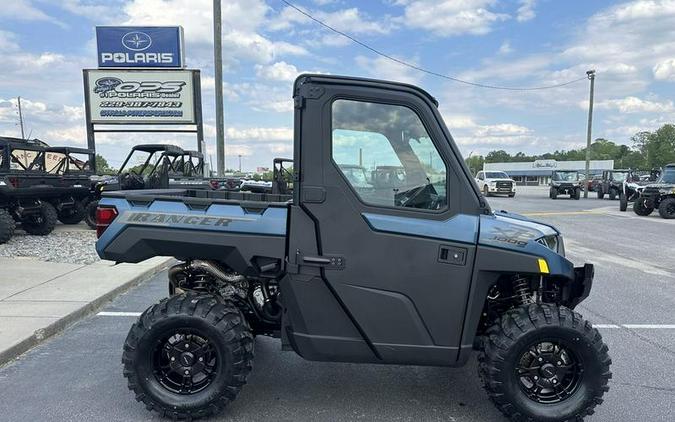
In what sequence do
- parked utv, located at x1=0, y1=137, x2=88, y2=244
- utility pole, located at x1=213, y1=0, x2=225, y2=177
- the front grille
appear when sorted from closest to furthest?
parked utv, located at x1=0, y1=137, x2=88, y2=244
utility pole, located at x1=213, y1=0, x2=225, y2=177
the front grille

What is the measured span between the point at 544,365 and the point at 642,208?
60.6ft

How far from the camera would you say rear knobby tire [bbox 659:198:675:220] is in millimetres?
17109

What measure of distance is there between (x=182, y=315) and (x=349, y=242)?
3.94 feet

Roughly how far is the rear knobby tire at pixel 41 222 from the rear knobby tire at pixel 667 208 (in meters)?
19.4

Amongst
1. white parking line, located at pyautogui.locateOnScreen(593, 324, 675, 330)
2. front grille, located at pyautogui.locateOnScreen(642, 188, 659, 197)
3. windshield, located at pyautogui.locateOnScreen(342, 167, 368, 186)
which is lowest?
white parking line, located at pyautogui.locateOnScreen(593, 324, 675, 330)

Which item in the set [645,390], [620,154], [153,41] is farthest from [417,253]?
[620,154]

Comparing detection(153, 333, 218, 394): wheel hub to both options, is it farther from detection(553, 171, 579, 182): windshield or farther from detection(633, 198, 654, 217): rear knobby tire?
detection(553, 171, 579, 182): windshield

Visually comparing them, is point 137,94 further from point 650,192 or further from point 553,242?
point 650,192

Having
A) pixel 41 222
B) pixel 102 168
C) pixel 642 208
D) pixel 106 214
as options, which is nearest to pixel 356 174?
pixel 106 214

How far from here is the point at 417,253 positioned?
2.97 meters

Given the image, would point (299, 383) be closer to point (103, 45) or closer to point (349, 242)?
point (349, 242)

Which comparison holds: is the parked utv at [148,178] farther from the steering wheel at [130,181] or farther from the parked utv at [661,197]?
the parked utv at [661,197]

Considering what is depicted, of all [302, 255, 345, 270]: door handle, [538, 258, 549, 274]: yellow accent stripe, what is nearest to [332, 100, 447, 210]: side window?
[302, 255, 345, 270]: door handle

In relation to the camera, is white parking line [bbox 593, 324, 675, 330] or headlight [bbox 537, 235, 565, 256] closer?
headlight [bbox 537, 235, 565, 256]
